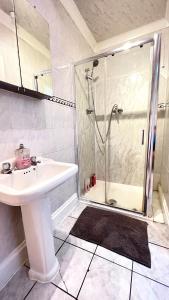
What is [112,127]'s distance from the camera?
7.15 ft

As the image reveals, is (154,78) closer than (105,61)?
Yes

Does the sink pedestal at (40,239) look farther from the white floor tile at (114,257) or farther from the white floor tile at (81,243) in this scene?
the white floor tile at (114,257)

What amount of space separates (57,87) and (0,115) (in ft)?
2.43

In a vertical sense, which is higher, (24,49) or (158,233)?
(24,49)

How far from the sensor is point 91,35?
201 centimetres

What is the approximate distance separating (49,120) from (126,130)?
1279 millimetres

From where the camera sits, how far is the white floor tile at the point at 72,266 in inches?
35.6

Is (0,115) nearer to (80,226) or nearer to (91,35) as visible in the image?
(80,226)

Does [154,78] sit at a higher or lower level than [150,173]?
higher

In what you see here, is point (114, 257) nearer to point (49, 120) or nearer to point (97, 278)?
point (97, 278)

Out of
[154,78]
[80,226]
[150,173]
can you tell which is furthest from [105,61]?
[80,226]

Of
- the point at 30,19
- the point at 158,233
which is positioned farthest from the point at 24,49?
the point at 158,233

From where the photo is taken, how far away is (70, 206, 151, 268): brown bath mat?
1.11 metres

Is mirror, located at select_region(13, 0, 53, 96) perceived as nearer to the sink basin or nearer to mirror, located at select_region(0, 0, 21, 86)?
mirror, located at select_region(0, 0, 21, 86)
